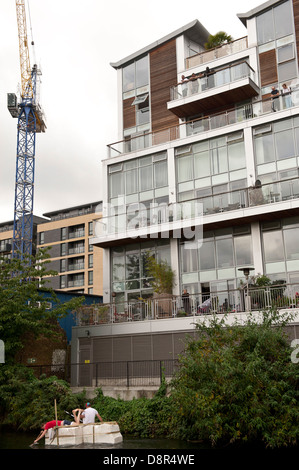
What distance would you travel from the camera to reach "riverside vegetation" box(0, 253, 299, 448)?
51.2ft

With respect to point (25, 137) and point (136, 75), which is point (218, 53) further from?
point (25, 137)

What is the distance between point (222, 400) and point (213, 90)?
17808 mm

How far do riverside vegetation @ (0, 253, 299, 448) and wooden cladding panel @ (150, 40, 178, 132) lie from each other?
16.0m

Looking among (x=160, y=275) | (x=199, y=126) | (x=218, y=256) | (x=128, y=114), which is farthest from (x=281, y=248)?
(x=128, y=114)

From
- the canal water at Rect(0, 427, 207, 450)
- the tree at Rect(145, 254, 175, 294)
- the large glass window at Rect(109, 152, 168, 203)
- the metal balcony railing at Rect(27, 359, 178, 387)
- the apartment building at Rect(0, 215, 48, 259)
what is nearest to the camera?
the canal water at Rect(0, 427, 207, 450)

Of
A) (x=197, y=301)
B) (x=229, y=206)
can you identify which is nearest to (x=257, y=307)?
(x=197, y=301)

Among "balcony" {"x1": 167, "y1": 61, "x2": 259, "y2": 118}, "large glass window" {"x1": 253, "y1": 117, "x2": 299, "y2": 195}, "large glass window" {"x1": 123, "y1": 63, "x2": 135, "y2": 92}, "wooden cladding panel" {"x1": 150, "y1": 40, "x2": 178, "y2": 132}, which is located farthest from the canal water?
"large glass window" {"x1": 123, "y1": 63, "x2": 135, "y2": 92}

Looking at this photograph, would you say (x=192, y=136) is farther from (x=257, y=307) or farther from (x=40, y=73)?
(x=40, y=73)

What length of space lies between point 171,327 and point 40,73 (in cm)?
5899

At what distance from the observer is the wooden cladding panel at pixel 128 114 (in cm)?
3284

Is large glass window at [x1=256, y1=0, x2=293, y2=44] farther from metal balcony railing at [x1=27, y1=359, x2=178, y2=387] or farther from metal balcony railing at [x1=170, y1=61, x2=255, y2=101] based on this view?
metal balcony railing at [x1=27, y1=359, x2=178, y2=387]

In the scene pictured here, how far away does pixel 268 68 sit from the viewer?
28453 millimetres

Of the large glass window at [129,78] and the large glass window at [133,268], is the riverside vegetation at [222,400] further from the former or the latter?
the large glass window at [129,78]

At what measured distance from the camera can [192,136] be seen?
28.5 metres
